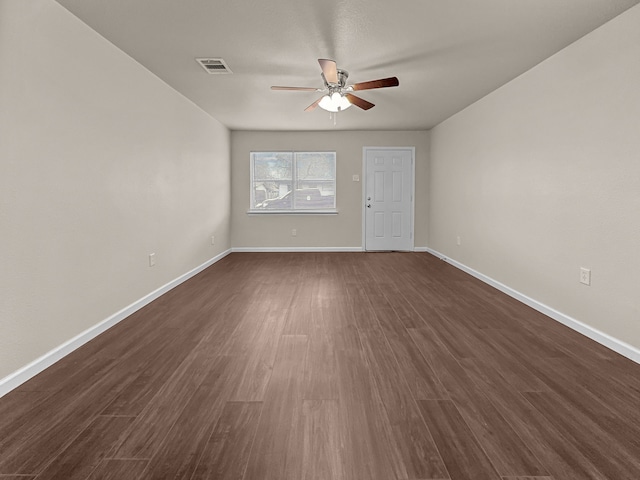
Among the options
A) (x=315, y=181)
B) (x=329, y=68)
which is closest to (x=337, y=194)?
(x=315, y=181)

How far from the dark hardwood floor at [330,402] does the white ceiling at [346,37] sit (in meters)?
2.29

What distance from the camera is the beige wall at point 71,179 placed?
82.3 inches

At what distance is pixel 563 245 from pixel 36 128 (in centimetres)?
393

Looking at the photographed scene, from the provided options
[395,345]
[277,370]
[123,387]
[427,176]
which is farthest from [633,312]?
[427,176]

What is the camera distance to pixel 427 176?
23.8ft

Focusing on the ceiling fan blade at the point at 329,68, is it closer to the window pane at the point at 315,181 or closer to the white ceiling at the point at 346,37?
the white ceiling at the point at 346,37

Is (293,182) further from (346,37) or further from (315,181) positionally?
(346,37)

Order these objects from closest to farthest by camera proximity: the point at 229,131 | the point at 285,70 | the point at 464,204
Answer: the point at 285,70, the point at 464,204, the point at 229,131

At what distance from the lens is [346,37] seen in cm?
298

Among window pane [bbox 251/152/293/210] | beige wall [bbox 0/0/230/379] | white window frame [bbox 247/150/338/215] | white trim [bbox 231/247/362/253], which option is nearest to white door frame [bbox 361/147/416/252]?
white trim [bbox 231/247/362/253]

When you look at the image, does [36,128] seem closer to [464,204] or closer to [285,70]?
[285,70]

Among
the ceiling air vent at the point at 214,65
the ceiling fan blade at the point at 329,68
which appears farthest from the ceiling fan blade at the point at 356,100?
the ceiling air vent at the point at 214,65

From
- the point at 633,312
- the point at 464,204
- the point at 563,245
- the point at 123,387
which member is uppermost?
Result: the point at 464,204

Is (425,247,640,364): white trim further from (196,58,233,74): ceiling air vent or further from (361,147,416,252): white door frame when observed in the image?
(196,58,233,74): ceiling air vent
